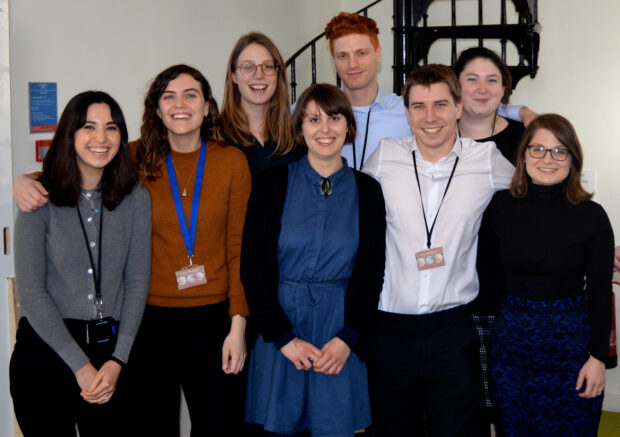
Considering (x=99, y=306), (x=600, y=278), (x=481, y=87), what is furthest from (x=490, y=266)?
(x=99, y=306)

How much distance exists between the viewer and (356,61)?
276cm

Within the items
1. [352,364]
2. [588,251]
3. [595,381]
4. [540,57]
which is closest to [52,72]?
[352,364]

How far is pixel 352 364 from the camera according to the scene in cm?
202

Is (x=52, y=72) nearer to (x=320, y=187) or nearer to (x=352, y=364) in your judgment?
(x=320, y=187)

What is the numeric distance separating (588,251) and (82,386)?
176 cm

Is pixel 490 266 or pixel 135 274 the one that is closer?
pixel 135 274

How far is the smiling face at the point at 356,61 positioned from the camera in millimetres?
2762

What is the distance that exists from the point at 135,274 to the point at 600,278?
5.29 feet

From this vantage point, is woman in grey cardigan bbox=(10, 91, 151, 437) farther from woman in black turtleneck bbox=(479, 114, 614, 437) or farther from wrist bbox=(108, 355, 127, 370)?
woman in black turtleneck bbox=(479, 114, 614, 437)

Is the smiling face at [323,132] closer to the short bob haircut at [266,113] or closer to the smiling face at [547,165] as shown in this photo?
the short bob haircut at [266,113]

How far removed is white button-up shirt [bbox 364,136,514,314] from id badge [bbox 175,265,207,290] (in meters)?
0.66

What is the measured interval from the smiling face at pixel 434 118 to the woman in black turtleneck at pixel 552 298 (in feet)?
0.96

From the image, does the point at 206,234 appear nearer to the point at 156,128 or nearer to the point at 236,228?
the point at 236,228

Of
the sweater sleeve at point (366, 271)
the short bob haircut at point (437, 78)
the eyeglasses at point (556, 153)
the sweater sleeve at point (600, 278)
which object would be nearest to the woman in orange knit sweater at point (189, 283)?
the sweater sleeve at point (366, 271)
